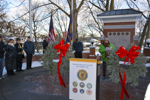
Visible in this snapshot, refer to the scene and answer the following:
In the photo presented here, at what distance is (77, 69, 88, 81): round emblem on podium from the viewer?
3322mm

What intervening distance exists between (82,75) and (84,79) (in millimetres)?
103

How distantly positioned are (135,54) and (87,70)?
1.17 m

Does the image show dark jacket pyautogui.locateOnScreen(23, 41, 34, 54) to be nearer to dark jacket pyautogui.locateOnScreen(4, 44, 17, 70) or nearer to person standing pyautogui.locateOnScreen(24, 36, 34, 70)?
person standing pyautogui.locateOnScreen(24, 36, 34, 70)

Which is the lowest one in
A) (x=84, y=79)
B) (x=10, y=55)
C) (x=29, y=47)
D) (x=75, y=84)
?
(x=75, y=84)

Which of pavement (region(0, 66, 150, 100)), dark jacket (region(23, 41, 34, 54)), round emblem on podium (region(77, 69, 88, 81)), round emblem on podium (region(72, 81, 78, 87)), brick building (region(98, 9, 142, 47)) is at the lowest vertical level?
pavement (region(0, 66, 150, 100))

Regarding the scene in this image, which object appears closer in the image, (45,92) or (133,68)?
(133,68)

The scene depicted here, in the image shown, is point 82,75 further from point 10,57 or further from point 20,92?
point 10,57

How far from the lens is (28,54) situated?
28.2ft

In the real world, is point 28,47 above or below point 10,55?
above

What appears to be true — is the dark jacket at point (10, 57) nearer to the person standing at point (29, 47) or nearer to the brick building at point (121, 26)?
the person standing at point (29, 47)

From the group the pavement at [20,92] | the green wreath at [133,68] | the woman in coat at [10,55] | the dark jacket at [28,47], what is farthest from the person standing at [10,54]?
the green wreath at [133,68]

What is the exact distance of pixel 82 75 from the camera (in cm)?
336

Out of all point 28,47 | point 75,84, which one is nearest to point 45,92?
point 75,84

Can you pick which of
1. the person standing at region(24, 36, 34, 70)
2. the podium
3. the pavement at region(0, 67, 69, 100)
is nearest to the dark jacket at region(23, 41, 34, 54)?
the person standing at region(24, 36, 34, 70)
